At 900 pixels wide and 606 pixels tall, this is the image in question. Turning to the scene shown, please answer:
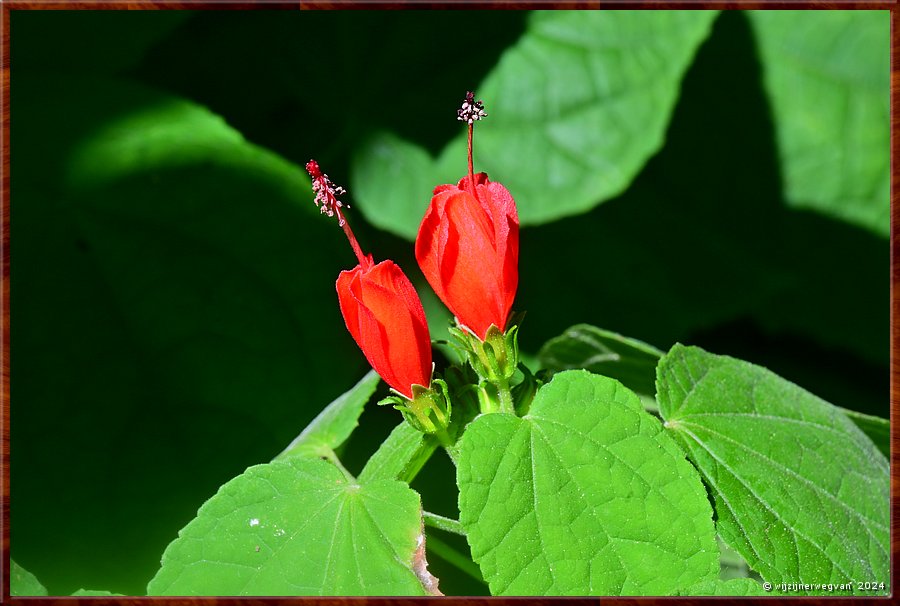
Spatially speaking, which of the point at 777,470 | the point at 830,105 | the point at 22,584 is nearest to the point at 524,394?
the point at 777,470

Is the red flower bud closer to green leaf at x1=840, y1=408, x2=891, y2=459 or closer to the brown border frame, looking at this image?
the brown border frame

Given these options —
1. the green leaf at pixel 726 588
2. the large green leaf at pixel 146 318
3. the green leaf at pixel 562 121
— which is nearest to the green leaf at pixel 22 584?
the large green leaf at pixel 146 318

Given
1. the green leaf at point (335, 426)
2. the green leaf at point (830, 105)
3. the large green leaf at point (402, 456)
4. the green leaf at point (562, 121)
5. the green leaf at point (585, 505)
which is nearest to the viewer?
the green leaf at point (585, 505)

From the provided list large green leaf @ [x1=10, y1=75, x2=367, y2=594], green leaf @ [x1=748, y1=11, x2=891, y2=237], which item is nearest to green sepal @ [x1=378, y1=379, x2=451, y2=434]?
large green leaf @ [x1=10, y1=75, x2=367, y2=594]

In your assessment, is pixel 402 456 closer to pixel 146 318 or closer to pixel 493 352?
pixel 493 352

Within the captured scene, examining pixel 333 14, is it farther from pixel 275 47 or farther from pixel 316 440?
pixel 316 440

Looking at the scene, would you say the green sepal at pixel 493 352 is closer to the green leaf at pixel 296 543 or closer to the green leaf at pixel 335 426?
the green leaf at pixel 296 543
